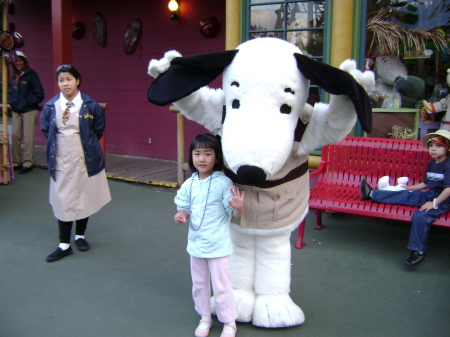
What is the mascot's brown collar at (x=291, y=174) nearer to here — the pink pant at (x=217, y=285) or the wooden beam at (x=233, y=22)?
the pink pant at (x=217, y=285)

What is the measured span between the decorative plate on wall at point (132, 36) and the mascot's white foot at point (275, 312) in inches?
247

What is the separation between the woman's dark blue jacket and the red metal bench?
6.47 feet

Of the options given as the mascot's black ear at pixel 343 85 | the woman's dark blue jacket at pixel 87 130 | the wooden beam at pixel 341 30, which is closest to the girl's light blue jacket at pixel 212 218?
the mascot's black ear at pixel 343 85

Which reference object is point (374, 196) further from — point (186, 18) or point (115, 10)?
point (115, 10)

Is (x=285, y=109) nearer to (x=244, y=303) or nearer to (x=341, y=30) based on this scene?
(x=244, y=303)

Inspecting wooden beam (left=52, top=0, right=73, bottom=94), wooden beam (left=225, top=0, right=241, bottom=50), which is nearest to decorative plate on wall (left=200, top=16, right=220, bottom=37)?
wooden beam (left=225, top=0, right=241, bottom=50)

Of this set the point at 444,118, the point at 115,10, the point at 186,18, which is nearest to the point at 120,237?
the point at 444,118

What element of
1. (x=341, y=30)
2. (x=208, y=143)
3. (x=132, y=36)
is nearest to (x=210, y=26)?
(x=132, y=36)

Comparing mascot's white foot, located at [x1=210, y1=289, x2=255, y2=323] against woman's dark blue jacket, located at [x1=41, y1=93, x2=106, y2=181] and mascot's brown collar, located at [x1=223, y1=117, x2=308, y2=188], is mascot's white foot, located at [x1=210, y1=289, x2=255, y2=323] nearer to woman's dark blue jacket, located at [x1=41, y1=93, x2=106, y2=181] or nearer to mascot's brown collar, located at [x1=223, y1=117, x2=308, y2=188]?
mascot's brown collar, located at [x1=223, y1=117, x2=308, y2=188]

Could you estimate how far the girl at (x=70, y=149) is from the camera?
3887 millimetres

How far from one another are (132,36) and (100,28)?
888mm

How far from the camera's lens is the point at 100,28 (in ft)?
27.8

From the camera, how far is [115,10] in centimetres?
826

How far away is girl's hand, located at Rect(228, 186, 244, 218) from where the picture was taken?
2.50 m
